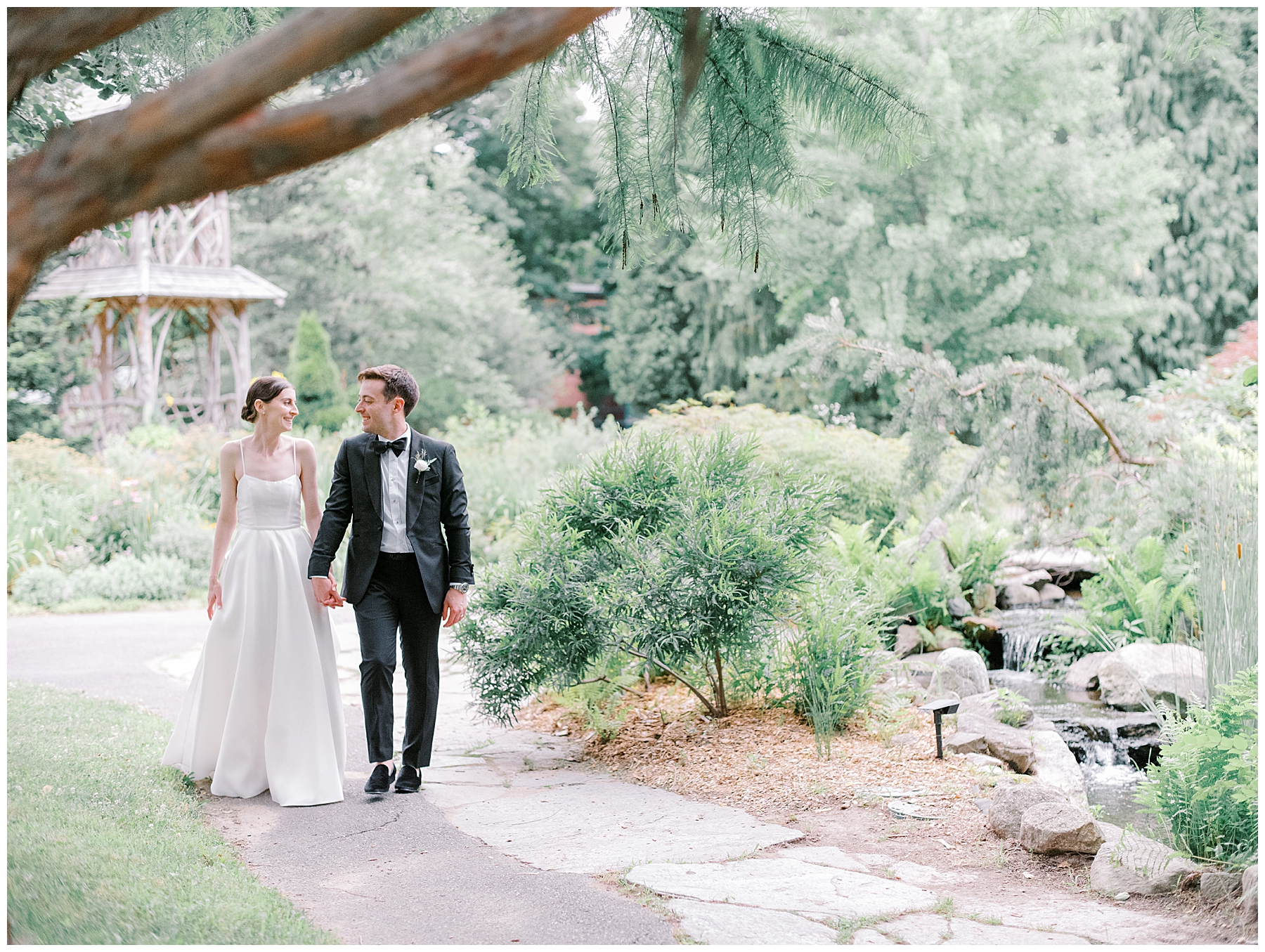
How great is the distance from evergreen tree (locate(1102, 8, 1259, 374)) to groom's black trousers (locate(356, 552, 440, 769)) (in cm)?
2065

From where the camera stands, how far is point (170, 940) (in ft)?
9.32

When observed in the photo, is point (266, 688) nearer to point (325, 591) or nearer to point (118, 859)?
point (325, 591)

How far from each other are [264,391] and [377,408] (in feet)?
1.77

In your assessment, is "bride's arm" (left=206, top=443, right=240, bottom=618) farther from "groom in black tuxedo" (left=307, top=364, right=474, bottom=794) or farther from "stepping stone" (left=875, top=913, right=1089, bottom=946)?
"stepping stone" (left=875, top=913, right=1089, bottom=946)

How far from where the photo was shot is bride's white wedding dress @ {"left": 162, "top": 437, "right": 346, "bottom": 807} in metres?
4.57

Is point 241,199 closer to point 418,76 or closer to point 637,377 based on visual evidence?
point 637,377

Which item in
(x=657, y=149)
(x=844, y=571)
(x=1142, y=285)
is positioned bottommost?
(x=844, y=571)

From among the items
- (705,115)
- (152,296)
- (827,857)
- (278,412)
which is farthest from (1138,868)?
(152,296)

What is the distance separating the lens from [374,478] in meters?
4.66

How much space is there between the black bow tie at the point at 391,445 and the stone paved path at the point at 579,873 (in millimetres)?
1527

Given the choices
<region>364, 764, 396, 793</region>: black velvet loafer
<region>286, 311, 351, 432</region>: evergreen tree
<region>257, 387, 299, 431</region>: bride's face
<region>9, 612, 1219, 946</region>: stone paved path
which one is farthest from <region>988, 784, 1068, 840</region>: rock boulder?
<region>286, 311, 351, 432</region>: evergreen tree

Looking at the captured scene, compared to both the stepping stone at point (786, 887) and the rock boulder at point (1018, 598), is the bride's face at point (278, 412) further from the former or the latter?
the rock boulder at point (1018, 598)

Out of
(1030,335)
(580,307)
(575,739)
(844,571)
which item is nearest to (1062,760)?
(844,571)

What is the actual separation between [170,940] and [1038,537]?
829 cm
